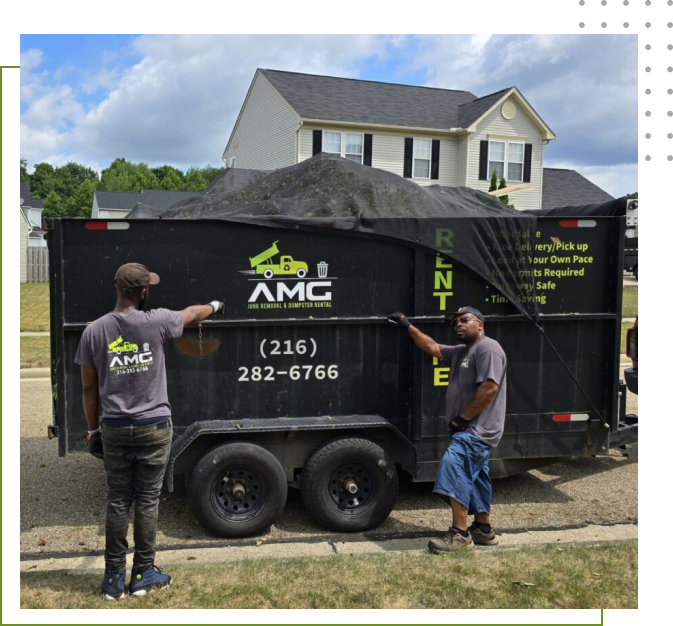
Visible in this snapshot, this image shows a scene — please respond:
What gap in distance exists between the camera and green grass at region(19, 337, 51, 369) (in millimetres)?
12711

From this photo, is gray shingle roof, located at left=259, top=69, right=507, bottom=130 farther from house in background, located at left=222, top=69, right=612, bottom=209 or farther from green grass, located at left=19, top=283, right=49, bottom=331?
green grass, located at left=19, top=283, right=49, bottom=331

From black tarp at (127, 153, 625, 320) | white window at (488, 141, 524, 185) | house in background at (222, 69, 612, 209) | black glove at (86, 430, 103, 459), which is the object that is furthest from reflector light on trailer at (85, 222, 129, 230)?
white window at (488, 141, 524, 185)

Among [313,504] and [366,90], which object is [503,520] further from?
[366,90]

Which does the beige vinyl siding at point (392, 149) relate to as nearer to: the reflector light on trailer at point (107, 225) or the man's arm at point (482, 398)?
the reflector light on trailer at point (107, 225)

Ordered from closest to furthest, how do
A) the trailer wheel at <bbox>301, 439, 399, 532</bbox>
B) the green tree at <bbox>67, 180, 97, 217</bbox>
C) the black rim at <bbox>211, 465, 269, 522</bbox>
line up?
the black rim at <bbox>211, 465, 269, 522</bbox> → the trailer wheel at <bbox>301, 439, 399, 532</bbox> → the green tree at <bbox>67, 180, 97, 217</bbox>

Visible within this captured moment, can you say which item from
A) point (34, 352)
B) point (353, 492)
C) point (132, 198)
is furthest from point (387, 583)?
point (132, 198)

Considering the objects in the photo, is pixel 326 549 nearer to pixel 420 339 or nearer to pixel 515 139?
pixel 420 339

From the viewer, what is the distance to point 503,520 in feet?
20.0

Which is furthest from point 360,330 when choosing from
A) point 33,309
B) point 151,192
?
point 151,192

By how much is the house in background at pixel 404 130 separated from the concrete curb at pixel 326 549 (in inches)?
791

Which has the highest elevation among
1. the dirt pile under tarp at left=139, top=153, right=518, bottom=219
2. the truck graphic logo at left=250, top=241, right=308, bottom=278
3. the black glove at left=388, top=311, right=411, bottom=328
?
the dirt pile under tarp at left=139, top=153, right=518, bottom=219

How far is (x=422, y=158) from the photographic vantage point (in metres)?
26.0

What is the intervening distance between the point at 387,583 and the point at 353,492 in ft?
4.13

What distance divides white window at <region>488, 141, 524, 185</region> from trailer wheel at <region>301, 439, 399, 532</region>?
22.0 meters
